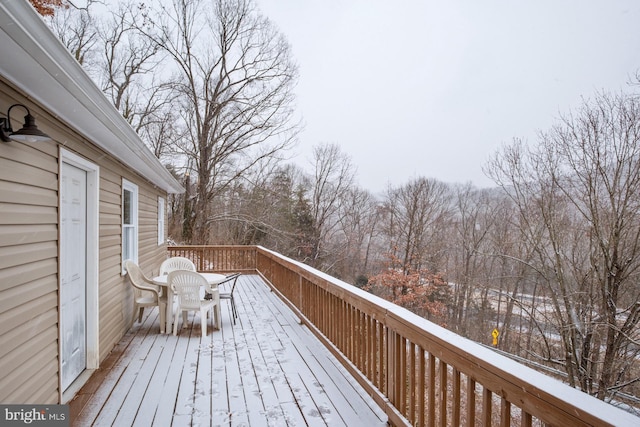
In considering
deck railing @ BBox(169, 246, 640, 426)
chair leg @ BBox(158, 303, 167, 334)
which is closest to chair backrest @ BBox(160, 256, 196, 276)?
chair leg @ BBox(158, 303, 167, 334)

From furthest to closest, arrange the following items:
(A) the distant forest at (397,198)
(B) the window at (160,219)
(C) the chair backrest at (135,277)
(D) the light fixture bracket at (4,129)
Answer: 1. (A) the distant forest at (397,198)
2. (B) the window at (160,219)
3. (C) the chair backrest at (135,277)
4. (D) the light fixture bracket at (4,129)

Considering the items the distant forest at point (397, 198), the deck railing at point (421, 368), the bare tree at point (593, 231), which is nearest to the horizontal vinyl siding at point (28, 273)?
the deck railing at point (421, 368)

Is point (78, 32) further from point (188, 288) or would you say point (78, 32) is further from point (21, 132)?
point (21, 132)

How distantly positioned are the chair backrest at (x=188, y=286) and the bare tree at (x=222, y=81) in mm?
10701

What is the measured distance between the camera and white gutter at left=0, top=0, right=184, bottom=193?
1435mm


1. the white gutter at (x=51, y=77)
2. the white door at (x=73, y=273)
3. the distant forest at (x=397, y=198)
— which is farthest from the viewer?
the distant forest at (x=397, y=198)

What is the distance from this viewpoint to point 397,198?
22.0 meters

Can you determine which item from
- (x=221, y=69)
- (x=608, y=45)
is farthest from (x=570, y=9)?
(x=221, y=69)

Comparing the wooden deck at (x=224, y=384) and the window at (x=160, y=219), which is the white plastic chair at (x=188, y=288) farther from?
the window at (x=160, y=219)

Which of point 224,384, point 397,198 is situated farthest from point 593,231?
point 397,198

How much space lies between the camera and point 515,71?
1667 cm

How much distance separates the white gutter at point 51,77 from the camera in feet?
4.71

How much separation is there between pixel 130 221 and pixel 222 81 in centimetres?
1147

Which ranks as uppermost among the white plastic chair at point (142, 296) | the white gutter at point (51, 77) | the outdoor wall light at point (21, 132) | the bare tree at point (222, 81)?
the bare tree at point (222, 81)
